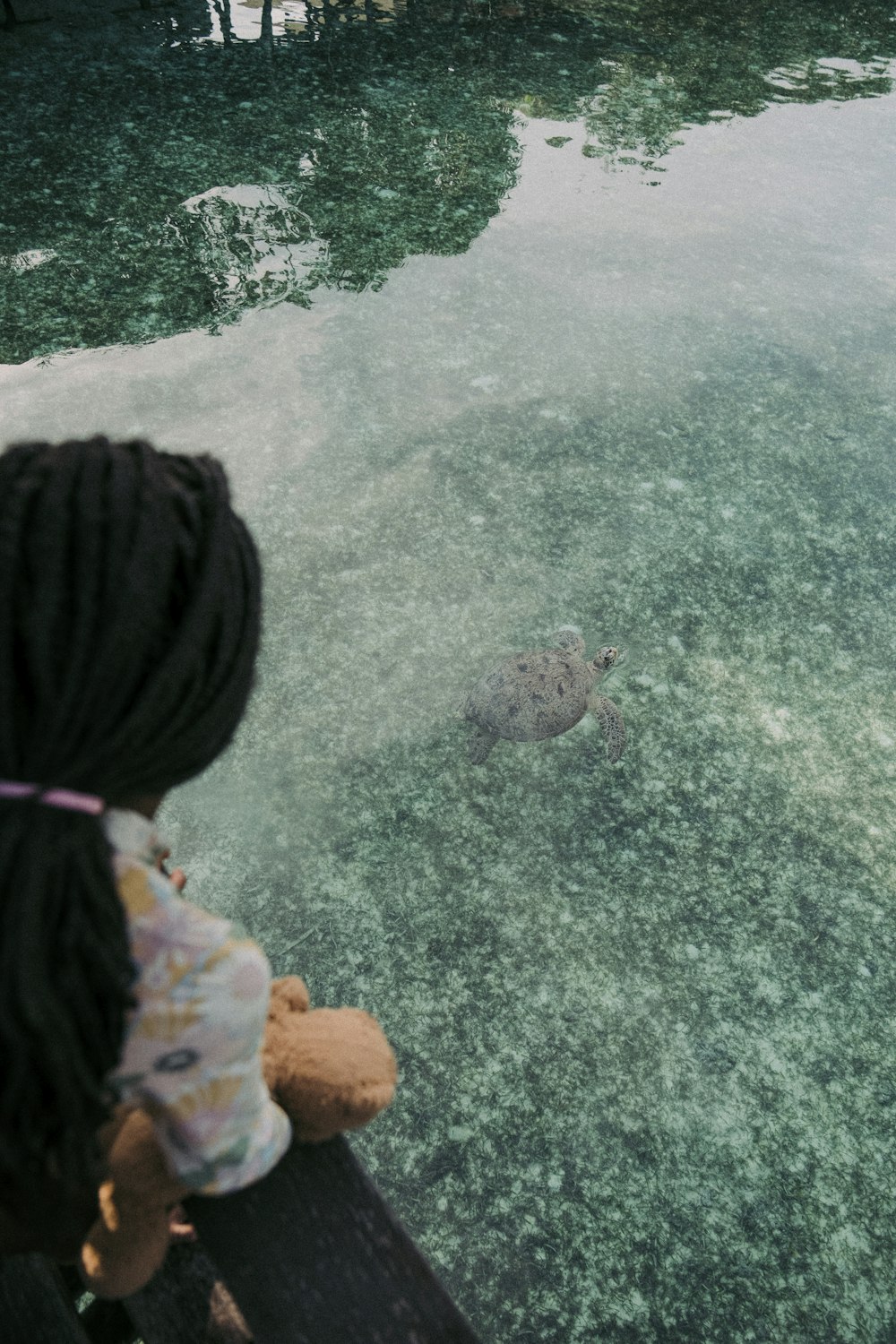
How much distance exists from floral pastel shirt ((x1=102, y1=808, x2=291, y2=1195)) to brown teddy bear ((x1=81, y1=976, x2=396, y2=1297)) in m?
0.12

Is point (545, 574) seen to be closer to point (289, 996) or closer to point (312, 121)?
point (289, 996)

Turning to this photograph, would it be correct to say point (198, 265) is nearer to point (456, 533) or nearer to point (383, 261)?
point (383, 261)

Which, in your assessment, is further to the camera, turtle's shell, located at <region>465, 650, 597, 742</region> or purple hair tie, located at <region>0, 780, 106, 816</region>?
turtle's shell, located at <region>465, 650, 597, 742</region>

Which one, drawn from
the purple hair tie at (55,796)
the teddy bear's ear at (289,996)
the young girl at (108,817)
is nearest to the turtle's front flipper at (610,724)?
the teddy bear's ear at (289,996)

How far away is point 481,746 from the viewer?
233cm

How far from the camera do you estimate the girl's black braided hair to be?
27.7 inches

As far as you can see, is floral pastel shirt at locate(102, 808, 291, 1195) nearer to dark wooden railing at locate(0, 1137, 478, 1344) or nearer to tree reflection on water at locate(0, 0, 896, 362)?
dark wooden railing at locate(0, 1137, 478, 1344)

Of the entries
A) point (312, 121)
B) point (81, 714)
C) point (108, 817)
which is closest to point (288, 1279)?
point (108, 817)

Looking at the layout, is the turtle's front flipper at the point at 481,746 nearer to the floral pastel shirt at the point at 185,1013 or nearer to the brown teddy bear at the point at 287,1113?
the brown teddy bear at the point at 287,1113

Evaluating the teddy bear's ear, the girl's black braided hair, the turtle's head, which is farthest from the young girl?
the turtle's head

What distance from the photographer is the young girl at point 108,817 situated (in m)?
0.71

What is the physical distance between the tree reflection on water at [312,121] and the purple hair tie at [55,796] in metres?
3.20

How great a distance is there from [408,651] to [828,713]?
4.04ft

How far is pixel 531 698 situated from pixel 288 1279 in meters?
1.51
